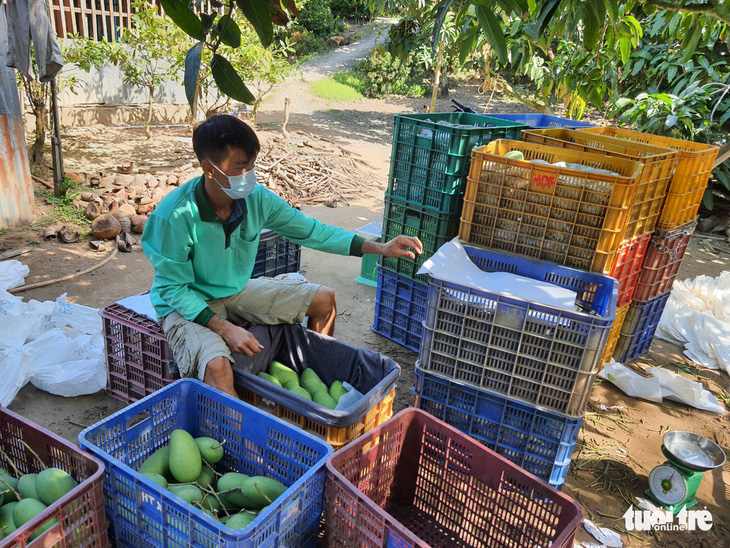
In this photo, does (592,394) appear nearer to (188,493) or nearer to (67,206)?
(188,493)

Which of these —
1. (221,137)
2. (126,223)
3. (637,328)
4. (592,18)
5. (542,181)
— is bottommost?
(126,223)

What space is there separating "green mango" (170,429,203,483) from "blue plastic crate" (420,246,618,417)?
1.22 meters

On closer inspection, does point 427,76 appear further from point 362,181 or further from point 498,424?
point 498,424

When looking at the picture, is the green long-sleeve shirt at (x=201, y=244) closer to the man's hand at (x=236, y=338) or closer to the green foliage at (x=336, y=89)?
the man's hand at (x=236, y=338)

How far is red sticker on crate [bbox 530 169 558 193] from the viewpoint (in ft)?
9.36

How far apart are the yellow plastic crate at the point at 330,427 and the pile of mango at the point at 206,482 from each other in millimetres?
309

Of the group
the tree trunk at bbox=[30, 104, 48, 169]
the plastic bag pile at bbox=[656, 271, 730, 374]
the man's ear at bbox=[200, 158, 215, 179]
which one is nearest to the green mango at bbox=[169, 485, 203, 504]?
the man's ear at bbox=[200, 158, 215, 179]

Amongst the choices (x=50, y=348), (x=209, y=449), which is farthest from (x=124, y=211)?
(x=209, y=449)

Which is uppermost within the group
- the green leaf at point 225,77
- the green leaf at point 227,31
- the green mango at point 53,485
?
the green leaf at point 227,31

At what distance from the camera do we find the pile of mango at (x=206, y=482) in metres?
1.97

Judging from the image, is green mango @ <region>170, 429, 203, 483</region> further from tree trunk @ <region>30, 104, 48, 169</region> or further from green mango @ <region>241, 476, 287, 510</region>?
tree trunk @ <region>30, 104, 48, 169</region>

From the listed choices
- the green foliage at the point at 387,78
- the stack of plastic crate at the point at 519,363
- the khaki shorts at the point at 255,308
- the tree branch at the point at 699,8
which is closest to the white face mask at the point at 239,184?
the khaki shorts at the point at 255,308

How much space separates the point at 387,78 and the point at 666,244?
51.3 ft

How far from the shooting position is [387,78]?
18.0 meters
